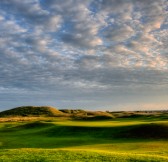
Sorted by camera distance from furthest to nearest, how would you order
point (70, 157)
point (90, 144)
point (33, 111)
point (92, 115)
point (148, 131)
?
point (33, 111), point (92, 115), point (148, 131), point (90, 144), point (70, 157)

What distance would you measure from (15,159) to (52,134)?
30506 mm

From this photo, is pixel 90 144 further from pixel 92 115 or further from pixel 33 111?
pixel 33 111

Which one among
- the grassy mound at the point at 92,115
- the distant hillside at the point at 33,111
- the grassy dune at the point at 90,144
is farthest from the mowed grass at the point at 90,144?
the distant hillside at the point at 33,111

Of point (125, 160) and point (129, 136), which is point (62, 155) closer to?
point (125, 160)

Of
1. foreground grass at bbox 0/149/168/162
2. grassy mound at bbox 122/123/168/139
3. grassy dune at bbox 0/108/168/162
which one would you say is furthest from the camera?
grassy mound at bbox 122/123/168/139

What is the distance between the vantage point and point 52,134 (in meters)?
55.2

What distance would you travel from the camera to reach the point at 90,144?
137ft

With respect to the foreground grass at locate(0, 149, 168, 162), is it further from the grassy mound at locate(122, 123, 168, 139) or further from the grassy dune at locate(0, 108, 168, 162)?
the grassy mound at locate(122, 123, 168, 139)

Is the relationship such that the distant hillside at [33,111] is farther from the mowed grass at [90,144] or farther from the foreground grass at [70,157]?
the foreground grass at [70,157]

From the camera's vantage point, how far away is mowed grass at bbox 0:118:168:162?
2614 cm

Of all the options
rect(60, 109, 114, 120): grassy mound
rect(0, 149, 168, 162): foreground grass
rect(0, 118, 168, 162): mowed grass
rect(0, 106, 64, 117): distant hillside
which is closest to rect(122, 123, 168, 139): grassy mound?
rect(0, 118, 168, 162): mowed grass

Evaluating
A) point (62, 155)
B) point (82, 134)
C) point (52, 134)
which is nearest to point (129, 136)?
point (82, 134)

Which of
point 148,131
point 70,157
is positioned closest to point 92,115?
point 148,131

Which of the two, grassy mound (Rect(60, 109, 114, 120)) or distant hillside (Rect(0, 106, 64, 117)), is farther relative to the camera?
distant hillside (Rect(0, 106, 64, 117))
